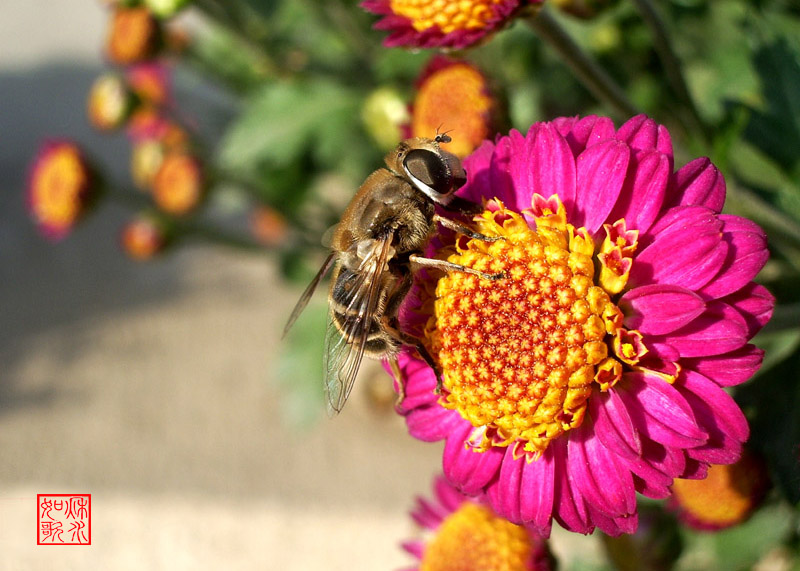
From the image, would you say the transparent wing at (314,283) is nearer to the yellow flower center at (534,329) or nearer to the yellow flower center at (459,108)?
the yellow flower center at (534,329)

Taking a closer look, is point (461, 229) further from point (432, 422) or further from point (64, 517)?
point (64, 517)

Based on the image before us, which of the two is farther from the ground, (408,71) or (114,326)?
(408,71)

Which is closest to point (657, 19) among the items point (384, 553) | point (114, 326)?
point (384, 553)

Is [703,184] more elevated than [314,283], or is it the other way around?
[703,184]

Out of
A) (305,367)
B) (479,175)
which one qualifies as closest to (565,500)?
(479,175)

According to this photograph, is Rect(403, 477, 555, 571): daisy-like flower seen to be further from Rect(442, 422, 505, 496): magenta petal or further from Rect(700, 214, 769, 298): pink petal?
Rect(700, 214, 769, 298): pink petal

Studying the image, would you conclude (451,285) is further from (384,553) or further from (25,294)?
(25,294)
